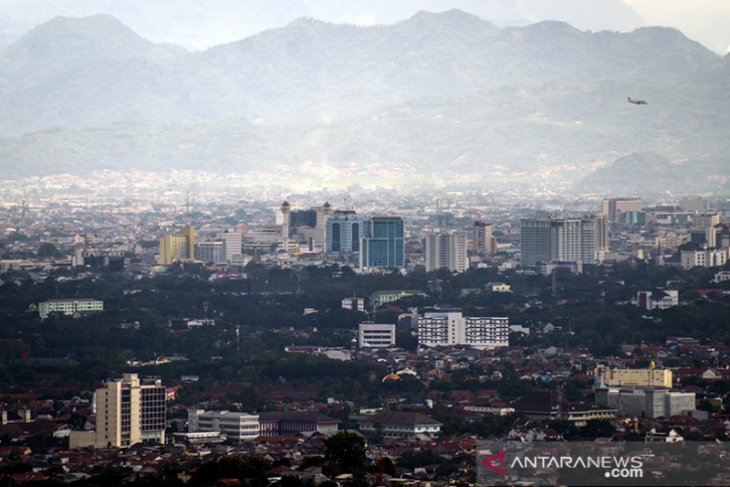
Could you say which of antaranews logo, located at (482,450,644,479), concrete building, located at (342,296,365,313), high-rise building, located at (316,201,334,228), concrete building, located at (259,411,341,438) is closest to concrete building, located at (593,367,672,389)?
concrete building, located at (259,411,341,438)

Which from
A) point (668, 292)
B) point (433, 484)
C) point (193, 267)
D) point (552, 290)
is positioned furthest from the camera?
point (193, 267)

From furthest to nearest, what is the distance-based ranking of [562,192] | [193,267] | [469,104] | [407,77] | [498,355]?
[407,77] → [469,104] → [562,192] → [193,267] → [498,355]

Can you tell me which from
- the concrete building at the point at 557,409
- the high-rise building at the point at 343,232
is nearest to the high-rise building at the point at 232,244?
the high-rise building at the point at 343,232

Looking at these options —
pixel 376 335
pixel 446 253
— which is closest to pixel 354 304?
pixel 376 335

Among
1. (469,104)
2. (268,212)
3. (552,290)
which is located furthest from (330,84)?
(552,290)

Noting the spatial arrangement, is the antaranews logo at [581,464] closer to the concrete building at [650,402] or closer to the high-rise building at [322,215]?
the concrete building at [650,402]

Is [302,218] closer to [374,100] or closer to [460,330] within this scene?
[460,330]

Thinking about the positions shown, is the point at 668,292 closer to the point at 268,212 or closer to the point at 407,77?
the point at 268,212
